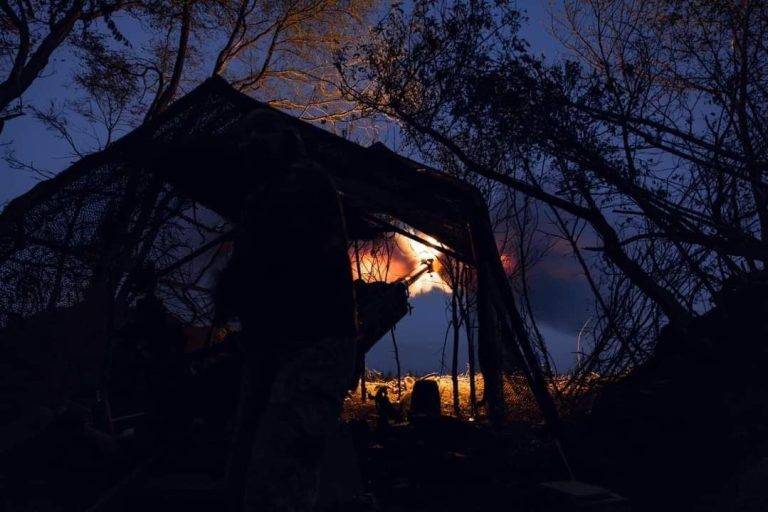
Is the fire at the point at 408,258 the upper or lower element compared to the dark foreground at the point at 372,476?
upper

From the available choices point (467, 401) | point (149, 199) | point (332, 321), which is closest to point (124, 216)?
point (149, 199)

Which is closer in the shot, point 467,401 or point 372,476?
point 372,476

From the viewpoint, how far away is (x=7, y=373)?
20.4 feet

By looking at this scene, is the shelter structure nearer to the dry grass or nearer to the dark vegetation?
the dark vegetation

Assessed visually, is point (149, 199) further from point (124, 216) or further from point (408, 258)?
point (408, 258)

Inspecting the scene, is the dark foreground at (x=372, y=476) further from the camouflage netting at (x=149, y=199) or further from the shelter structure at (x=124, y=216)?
the camouflage netting at (x=149, y=199)

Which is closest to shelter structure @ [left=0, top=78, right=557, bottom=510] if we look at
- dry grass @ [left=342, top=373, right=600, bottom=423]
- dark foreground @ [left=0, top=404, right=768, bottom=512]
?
dark foreground @ [left=0, top=404, right=768, bottom=512]

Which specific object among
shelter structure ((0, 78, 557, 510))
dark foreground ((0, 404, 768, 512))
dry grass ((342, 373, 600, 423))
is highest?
shelter structure ((0, 78, 557, 510))

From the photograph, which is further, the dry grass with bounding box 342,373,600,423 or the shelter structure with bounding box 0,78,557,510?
the dry grass with bounding box 342,373,600,423

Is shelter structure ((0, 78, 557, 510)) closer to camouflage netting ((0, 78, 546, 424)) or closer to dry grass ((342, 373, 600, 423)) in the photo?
camouflage netting ((0, 78, 546, 424))

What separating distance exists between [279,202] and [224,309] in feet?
2.38

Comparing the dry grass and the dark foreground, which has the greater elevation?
the dry grass

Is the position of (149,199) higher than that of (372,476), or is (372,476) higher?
(149,199)

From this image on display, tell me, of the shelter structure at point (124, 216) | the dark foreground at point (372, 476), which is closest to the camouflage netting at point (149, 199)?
the shelter structure at point (124, 216)
